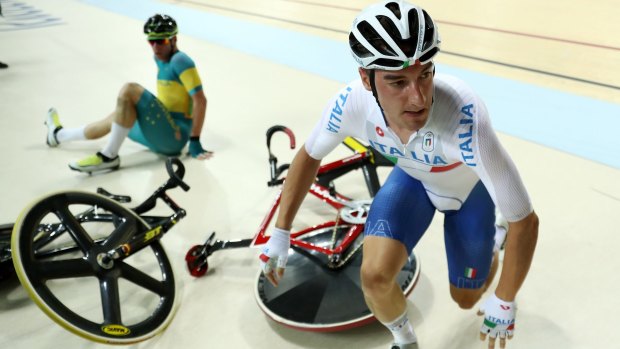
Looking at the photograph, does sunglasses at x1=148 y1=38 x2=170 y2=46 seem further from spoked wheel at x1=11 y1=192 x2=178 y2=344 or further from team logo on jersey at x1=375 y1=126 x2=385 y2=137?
team logo on jersey at x1=375 y1=126 x2=385 y2=137

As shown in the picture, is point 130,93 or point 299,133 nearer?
point 130,93

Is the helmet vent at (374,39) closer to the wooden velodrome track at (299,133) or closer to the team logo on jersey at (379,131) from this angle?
the team logo on jersey at (379,131)

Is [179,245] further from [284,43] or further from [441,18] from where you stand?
[441,18]

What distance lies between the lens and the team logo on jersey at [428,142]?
1890mm

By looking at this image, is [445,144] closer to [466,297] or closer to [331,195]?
[466,297]

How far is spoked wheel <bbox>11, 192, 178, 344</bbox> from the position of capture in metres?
2.12

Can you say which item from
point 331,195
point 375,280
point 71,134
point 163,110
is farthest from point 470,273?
point 71,134

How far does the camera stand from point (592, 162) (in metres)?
3.85

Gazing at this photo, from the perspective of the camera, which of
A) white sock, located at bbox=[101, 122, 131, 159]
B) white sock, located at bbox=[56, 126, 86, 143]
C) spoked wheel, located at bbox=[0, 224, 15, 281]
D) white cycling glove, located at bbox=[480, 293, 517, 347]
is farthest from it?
white sock, located at bbox=[56, 126, 86, 143]

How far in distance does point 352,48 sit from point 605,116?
352 centimetres

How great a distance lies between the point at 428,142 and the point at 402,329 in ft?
2.45

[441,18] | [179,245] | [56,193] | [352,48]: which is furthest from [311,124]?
[441,18]

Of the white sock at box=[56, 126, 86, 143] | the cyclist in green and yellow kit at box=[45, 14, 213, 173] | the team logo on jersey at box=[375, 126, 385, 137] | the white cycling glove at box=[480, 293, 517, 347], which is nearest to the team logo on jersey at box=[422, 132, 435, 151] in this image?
the team logo on jersey at box=[375, 126, 385, 137]

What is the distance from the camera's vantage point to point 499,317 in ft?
6.07
